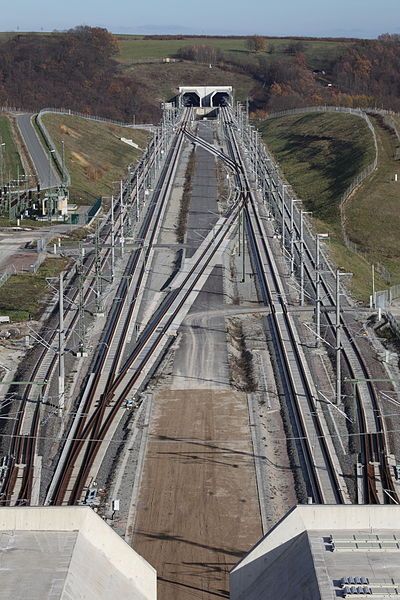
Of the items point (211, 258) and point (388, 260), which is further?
Answer: point (388, 260)

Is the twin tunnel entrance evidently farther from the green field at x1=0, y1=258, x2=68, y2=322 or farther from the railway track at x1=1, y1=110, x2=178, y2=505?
the railway track at x1=1, y1=110, x2=178, y2=505

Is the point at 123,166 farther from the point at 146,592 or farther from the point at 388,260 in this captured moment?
the point at 146,592

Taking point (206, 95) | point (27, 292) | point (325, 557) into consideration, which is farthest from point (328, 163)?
point (325, 557)

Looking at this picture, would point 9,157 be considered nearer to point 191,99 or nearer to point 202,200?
point 202,200

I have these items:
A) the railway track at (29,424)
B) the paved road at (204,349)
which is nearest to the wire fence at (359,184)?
the paved road at (204,349)

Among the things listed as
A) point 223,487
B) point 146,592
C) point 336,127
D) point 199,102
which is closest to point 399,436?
point 223,487

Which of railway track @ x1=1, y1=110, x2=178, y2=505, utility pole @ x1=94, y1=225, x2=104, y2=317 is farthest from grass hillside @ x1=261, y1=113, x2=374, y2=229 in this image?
railway track @ x1=1, y1=110, x2=178, y2=505
